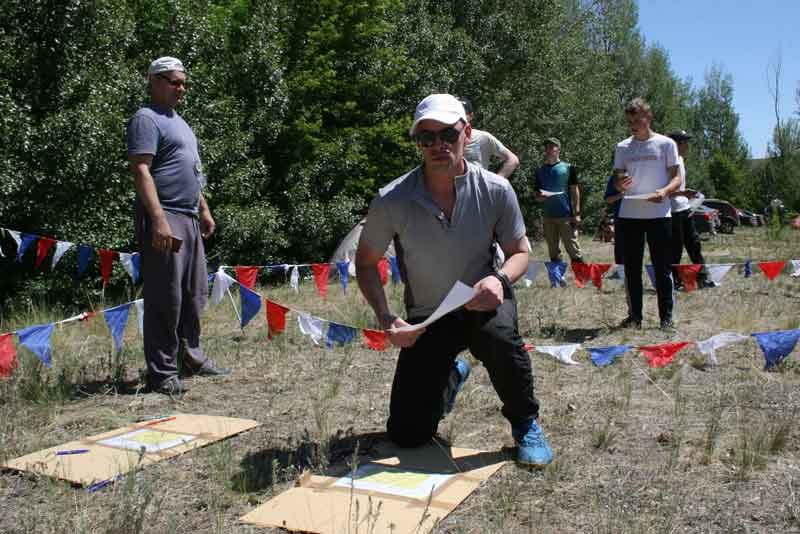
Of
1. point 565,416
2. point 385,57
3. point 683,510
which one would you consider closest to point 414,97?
point 385,57

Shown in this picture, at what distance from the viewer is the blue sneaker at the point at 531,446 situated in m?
3.37

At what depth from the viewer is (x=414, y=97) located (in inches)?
759

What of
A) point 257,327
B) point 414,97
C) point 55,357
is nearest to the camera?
point 55,357

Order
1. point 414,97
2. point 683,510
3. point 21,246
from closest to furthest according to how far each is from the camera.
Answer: point 683,510
point 21,246
point 414,97

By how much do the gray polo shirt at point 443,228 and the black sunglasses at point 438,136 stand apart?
218 millimetres

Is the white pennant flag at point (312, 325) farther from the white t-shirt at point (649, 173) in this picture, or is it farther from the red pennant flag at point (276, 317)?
the white t-shirt at point (649, 173)

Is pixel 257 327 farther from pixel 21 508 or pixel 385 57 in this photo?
pixel 385 57

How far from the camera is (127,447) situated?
3.73 m

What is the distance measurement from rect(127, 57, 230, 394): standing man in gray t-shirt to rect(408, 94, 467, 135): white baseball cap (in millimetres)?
2031

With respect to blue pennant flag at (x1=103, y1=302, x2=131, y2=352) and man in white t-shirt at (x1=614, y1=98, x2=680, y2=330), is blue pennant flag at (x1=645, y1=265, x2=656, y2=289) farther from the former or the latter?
blue pennant flag at (x1=103, y1=302, x2=131, y2=352)

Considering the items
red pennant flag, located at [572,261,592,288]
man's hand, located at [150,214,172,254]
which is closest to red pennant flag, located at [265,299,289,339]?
man's hand, located at [150,214,172,254]

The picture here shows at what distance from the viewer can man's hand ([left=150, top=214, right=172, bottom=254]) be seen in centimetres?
463

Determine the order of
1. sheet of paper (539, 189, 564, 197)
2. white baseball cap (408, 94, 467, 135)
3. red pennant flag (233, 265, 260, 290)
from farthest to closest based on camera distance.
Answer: sheet of paper (539, 189, 564, 197), red pennant flag (233, 265, 260, 290), white baseball cap (408, 94, 467, 135)

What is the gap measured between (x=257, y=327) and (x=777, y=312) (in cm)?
513
